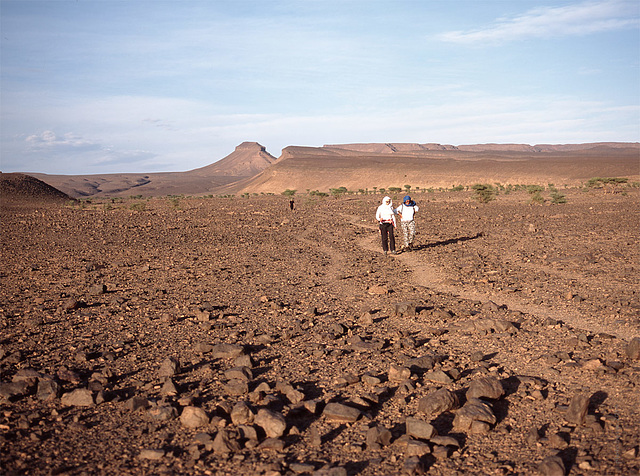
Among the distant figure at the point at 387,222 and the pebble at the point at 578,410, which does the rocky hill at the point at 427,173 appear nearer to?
the distant figure at the point at 387,222

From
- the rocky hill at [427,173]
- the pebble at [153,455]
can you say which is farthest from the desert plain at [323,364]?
the rocky hill at [427,173]

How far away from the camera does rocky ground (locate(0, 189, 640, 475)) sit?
13.9ft

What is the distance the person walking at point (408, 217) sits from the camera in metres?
15.5

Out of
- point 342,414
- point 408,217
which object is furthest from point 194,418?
point 408,217

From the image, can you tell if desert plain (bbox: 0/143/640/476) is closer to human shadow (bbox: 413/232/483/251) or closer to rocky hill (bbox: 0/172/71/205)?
human shadow (bbox: 413/232/483/251)

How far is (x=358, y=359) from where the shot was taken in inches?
251

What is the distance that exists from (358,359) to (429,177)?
90.9 metres

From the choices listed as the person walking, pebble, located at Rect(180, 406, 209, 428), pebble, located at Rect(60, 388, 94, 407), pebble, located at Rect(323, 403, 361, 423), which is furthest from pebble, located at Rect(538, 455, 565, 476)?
the person walking

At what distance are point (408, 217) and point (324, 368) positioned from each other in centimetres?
1002

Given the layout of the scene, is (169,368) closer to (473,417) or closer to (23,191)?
(473,417)

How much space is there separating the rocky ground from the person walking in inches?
109

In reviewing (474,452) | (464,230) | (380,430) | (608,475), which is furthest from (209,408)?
(464,230)

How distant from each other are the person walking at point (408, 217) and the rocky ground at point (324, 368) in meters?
2.76

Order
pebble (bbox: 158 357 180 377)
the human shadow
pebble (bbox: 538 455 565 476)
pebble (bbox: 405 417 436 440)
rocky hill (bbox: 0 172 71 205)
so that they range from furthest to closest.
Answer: rocky hill (bbox: 0 172 71 205), the human shadow, pebble (bbox: 158 357 180 377), pebble (bbox: 405 417 436 440), pebble (bbox: 538 455 565 476)
